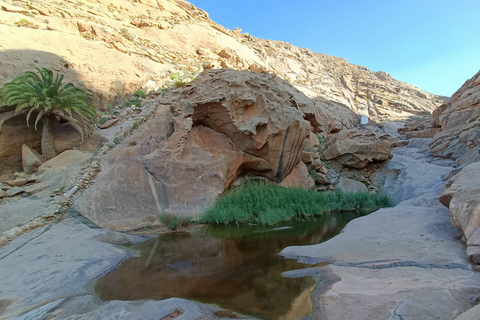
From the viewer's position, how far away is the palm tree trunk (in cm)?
961

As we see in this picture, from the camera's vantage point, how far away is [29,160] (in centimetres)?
940

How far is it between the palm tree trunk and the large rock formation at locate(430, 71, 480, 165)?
15511 mm

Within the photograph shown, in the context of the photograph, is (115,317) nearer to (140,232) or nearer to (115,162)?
(140,232)

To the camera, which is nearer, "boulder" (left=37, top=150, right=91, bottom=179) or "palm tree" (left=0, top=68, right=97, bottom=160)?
"palm tree" (left=0, top=68, right=97, bottom=160)

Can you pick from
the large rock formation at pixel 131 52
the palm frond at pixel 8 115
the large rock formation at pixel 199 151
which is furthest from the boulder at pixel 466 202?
the large rock formation at pixel 131 52

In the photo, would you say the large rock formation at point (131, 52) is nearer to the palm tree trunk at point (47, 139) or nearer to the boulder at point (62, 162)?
the palm tree trunk at point (47, 139)

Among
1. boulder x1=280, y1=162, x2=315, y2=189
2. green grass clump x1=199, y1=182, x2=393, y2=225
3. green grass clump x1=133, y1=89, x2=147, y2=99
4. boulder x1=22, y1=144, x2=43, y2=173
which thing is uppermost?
green grass clump x1=133, y1=89, x2=147, y2=99

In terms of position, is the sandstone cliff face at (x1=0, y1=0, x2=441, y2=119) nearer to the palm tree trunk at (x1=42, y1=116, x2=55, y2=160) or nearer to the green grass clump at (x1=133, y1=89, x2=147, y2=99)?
the green grass clump at (x1=133, y1=89, x2=147, y2=99)

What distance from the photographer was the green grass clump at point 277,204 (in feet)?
31.3

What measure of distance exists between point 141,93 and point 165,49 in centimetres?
740

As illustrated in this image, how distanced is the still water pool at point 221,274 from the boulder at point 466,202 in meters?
2.65

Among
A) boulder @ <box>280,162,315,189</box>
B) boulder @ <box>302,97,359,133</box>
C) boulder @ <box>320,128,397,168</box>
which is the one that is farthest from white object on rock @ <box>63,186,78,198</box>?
boulder @ <box>302,97,359,133</box>

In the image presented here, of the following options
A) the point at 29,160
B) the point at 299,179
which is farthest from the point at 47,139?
the point at 299,179

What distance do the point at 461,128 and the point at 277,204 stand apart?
46.2ft
